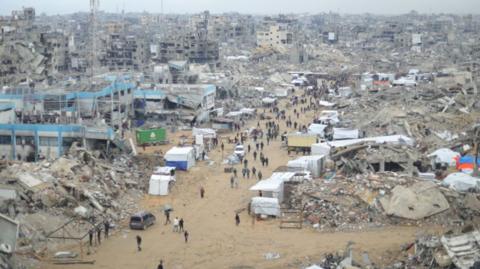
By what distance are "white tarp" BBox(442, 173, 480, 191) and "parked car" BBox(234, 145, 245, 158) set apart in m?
10.4

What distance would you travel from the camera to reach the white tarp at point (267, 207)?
65.7ft

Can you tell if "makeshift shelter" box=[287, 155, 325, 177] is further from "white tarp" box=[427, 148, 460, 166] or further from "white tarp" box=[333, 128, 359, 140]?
"white tarp" box=[333, 128, 359, 140]

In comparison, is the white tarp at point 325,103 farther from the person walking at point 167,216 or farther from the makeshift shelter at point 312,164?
the person walking at point 167,216

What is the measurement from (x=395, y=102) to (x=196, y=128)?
11.9m

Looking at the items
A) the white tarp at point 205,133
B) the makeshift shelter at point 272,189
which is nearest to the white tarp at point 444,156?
the makeshift shelter at point 272,189

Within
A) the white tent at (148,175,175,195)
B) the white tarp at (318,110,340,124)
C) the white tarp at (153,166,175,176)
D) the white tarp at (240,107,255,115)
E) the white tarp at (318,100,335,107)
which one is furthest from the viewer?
the white tarp at (318,100,335,107)

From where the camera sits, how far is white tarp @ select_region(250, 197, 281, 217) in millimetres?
20016

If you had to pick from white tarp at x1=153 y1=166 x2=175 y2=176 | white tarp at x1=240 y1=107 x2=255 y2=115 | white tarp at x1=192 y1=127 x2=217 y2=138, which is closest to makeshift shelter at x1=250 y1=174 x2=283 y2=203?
white tarp at x1=153 y1=166 x2=175 y2=176

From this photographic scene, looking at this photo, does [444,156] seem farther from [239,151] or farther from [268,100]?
[268,100]

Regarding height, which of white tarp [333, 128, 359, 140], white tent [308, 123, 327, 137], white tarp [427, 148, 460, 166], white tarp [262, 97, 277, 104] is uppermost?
white tarp [427, 148, 460, 166]

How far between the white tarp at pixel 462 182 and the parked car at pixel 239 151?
10368 millimetres

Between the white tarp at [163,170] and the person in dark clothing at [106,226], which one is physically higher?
the white tarp at [163,170]

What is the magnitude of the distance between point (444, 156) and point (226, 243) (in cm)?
1054

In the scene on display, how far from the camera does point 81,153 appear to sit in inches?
935
